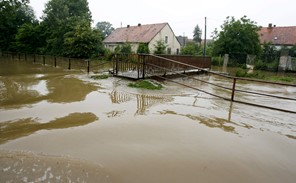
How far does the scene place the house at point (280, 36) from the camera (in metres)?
35.8

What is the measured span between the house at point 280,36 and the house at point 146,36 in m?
14.3

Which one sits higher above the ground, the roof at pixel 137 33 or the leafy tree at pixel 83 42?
the roof at pixel 137 33

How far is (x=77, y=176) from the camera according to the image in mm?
3004

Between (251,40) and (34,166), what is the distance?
30952mm

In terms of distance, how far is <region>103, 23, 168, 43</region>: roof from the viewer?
34875mm

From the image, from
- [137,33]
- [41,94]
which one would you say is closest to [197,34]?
[137,33]

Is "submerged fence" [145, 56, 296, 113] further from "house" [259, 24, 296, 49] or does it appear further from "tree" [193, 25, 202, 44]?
"tree" [193, 25, 202, 44]

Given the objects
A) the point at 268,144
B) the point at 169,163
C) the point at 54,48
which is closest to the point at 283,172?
the point at 268,144

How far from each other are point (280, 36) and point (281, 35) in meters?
0.25

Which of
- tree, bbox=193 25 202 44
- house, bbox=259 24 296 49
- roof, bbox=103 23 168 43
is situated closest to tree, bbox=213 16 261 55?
house, bbox=259 24 296 49

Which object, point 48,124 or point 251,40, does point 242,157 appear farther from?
point 251,40

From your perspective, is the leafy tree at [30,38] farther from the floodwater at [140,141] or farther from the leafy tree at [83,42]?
the floodwater at [140,141]

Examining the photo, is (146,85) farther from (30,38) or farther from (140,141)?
(30,38)

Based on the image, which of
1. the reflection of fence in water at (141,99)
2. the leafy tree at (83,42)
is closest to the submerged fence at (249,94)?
the reflection of fence in water at (141,99)
